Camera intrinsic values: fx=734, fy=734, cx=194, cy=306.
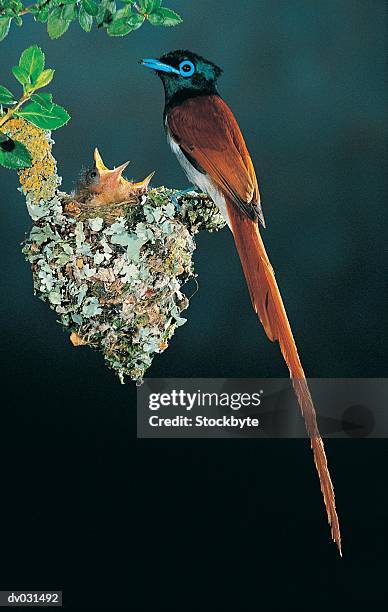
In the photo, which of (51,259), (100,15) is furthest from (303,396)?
(100,15)

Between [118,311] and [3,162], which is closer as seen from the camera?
[3,162]

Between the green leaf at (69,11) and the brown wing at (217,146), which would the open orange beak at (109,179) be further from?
the green leaf at (69,11)

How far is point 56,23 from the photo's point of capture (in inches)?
69.5

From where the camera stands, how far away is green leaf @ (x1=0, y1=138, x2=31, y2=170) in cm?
166

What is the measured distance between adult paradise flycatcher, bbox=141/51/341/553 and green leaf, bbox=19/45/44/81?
1.42 feet

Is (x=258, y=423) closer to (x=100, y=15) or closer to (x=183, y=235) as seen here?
(x=183, y=235)

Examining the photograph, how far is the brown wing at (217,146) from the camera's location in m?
1.94

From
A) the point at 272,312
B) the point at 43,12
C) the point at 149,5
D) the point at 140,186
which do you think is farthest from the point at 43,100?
the point at 272,312

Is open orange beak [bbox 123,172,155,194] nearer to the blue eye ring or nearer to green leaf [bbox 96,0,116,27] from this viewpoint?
the blue eye ring

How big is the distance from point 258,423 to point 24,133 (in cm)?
103

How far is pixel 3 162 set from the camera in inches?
64.9

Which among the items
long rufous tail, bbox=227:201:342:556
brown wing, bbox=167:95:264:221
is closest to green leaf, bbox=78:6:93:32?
brown wing, bbox=167:95:264:221

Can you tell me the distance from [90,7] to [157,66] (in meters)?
0.29

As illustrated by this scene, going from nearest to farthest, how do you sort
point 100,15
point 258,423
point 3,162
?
point 3,162
point 100,15
point 258,423
